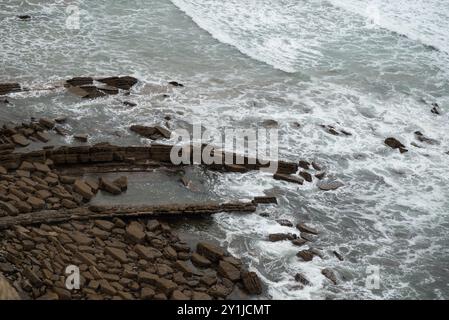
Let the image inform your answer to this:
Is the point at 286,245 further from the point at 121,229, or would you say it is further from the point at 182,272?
the point at 121,229

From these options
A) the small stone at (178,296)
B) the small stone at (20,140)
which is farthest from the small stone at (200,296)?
the small stone at (20,140)

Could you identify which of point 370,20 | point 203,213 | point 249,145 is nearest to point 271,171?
point 249,145

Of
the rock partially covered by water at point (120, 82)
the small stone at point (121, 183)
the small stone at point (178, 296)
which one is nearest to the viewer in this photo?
the small stone at point (178, 296)

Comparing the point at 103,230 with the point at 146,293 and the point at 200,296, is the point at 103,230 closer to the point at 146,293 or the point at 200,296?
the point at 146,293

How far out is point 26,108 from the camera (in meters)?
13.0

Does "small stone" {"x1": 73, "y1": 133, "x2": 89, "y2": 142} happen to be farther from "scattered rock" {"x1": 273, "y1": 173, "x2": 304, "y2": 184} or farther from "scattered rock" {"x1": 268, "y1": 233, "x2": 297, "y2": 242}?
"scattered rock" {"x1": 268, "y1": 233, "x2": 297, "y2": 242}

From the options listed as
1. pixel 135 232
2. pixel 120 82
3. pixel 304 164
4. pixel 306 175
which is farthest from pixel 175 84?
pixel 135 232

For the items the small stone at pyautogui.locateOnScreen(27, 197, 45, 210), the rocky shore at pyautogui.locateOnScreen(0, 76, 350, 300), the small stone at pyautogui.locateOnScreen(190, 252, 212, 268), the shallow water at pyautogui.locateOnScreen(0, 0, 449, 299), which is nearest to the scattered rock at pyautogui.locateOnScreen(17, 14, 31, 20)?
the shallow water at pyautogui.locateOnScreen(0, 0, 449, 299)

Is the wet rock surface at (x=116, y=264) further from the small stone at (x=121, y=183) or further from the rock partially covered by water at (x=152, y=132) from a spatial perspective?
the rock partially covered by water at (x=152, y=132)

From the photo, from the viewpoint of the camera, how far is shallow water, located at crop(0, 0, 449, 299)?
9.88m
